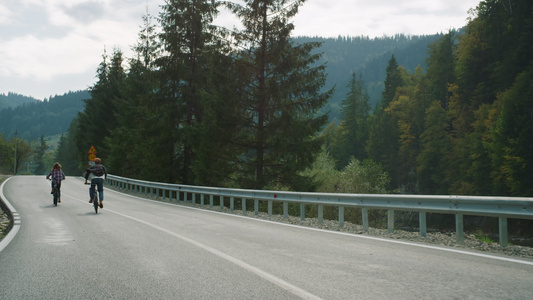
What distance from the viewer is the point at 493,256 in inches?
250

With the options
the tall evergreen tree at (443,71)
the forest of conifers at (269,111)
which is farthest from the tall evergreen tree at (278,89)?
the tall evergreen tree at (443,71)

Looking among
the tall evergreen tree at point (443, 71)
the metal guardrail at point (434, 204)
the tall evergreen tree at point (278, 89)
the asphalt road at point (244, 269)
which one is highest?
the tall evergreen tree at point (443, 71)

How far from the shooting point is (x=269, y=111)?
2328cm

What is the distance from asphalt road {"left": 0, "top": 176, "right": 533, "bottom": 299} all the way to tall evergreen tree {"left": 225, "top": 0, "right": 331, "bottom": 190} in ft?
45.9

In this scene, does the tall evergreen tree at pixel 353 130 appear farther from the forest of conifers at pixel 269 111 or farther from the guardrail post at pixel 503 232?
the guardrail post at pixel 503 232

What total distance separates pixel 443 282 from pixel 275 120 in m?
18.6

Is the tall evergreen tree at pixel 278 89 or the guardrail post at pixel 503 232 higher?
the tall evergreen tree at pixel 278 89

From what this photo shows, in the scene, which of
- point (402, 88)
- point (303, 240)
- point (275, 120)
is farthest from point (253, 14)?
point (402, 88)

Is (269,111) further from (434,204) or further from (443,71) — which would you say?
(443,71)

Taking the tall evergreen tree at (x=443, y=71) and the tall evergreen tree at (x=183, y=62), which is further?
the tall evergreen tree at (x=443, y=71)

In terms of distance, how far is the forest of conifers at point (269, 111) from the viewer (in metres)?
23.0

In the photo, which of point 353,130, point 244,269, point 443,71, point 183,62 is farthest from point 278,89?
point 353,130

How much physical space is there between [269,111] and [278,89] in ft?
4.37

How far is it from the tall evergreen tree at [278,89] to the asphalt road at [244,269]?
14.0 meters
